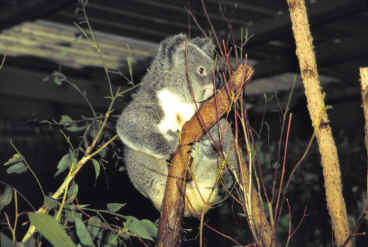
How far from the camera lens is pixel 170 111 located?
81.6 inches

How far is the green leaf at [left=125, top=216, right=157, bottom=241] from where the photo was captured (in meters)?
1.39

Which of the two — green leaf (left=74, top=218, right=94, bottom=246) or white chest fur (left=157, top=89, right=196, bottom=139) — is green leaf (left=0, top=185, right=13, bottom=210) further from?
white chest fur (left=157, top=89, right=196, bottom=139)

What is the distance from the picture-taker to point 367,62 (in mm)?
4270

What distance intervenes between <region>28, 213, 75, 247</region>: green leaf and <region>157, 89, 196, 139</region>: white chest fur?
3.28 feet

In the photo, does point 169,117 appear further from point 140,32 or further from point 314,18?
point 140,32

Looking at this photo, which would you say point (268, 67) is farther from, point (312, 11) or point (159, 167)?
point (159, 167)

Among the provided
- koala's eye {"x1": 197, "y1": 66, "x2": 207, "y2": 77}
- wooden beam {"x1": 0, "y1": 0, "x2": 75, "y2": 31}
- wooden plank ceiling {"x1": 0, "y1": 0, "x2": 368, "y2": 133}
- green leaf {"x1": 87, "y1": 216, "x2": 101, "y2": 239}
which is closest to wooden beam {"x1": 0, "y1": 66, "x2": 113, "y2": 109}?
wooden plank ceiling {"x1": 0, "y1": 0, "x2": 368, "y2": 133}

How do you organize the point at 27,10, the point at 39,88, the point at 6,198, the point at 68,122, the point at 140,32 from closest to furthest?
the point at 6,198
the point at 68,122
the point at 27,10
the point at 140,32
the point at 39,88

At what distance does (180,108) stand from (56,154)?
2941 mm

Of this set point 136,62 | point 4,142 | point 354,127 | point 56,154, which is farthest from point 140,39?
point 354,127

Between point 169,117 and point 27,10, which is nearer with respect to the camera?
point 169,117

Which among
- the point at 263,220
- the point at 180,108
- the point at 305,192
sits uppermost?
the point at 180,108

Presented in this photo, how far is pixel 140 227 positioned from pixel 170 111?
2.56 feet

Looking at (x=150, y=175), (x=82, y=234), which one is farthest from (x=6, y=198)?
(x=150, y=175)
